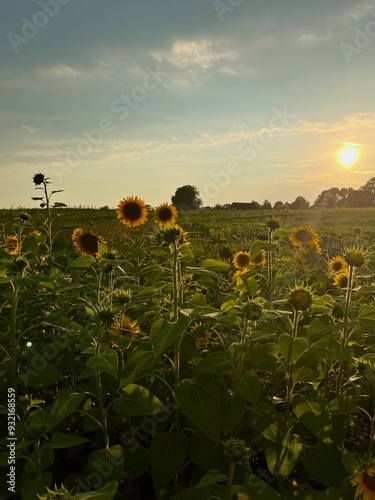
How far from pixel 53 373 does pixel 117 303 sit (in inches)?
27.7

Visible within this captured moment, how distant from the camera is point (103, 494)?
151 cm

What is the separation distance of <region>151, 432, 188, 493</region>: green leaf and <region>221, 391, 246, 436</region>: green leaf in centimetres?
23

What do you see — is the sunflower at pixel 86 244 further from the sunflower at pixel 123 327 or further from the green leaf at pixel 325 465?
the green leaf at pixel 325 465

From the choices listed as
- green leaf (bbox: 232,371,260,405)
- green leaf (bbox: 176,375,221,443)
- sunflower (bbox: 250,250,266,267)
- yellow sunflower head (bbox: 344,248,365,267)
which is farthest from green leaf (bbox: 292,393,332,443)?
sunflower (bbox: 250,250,266,267)

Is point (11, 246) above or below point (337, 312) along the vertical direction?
above

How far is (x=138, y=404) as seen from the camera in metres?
2.27

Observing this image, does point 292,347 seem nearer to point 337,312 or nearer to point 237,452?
point 237,452

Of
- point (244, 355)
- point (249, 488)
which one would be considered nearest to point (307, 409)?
point (244, 355)

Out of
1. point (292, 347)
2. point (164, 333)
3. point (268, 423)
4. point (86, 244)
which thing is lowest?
point (268, 423)

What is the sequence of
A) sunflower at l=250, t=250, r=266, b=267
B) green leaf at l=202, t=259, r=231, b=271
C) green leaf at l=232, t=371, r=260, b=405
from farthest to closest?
1. sunflower at l=250, t=250, r=266, b=267
2. green leaf at l=202, t=259, r=231, b=271
3. green leaf at l=232, t=371, r=260, b=405

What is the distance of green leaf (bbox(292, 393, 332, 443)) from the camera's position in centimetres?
221

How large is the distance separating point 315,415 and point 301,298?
1.76ft

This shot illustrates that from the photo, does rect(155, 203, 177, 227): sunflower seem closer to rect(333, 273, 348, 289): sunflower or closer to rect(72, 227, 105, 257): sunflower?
rect(72, 227, 105, 257): sunflower

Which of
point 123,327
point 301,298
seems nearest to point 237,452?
point 301,298
